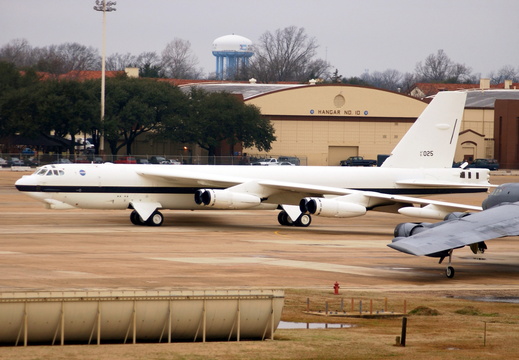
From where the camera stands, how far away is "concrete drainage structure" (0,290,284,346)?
1622 cm

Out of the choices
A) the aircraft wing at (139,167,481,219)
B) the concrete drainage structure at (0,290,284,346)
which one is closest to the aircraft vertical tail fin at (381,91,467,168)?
the aircraft wing at (139,167,481,219)

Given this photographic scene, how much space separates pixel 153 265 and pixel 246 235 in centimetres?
1080

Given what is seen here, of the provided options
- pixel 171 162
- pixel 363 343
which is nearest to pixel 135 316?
pixel 363 343

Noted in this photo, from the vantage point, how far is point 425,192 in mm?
43781

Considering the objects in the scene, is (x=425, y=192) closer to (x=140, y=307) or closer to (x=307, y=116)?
(x=140, y=307)

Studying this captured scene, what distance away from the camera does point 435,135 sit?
1767 inches

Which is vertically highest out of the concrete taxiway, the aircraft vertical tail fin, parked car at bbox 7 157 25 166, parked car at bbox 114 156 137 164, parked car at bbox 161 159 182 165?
the aircraft vertical tail fin

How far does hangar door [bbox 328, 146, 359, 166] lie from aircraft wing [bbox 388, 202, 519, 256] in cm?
6875

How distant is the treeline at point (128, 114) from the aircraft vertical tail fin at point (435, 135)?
163 ft

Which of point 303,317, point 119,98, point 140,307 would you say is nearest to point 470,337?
point 303,317

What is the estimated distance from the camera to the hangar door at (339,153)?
97.5 m

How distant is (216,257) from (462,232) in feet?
28.1

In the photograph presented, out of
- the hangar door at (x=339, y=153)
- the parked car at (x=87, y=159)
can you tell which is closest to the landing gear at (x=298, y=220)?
the parked car at (x=87, y=159)

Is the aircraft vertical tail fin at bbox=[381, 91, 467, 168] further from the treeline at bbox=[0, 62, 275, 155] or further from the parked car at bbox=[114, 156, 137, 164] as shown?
the treeline at bbox=[0, 62, 275, 155]
